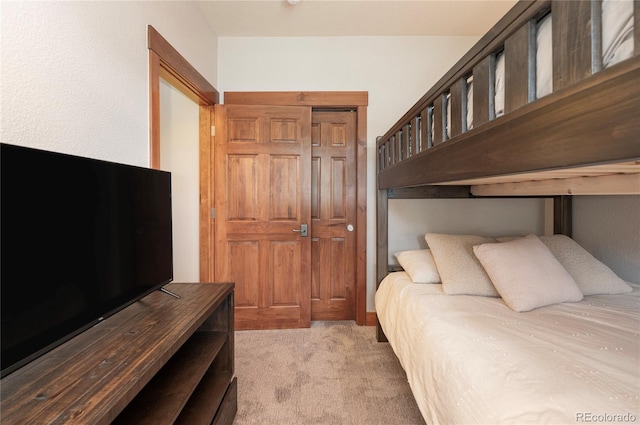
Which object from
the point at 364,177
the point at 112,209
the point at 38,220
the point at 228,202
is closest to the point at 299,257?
the point at 228,202

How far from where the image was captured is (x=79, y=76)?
1074 millimetres

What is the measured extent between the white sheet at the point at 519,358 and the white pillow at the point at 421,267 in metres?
0.23

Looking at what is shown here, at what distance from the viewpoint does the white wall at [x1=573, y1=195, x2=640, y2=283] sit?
69.5 inches

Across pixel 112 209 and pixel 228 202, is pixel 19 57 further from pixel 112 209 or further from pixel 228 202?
pixel 228 202

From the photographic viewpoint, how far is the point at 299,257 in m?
2.41

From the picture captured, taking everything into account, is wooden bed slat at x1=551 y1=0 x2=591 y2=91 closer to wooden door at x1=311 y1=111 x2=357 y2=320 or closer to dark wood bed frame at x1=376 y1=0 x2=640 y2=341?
dark wood bed frame at x1=376 y1=0 x2=640 y2=341

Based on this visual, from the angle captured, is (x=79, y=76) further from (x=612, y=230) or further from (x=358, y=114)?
(x=612, y=230)

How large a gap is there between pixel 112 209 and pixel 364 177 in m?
1.98

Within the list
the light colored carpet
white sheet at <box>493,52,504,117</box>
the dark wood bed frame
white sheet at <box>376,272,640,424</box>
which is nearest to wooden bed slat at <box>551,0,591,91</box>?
the dark wood bed frame

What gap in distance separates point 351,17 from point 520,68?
201cm

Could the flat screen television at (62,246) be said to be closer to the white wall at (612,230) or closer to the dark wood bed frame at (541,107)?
the dark wood bed frame at (541,107)

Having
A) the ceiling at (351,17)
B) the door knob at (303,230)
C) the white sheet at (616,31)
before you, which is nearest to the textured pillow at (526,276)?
the white sheet at (616,31)

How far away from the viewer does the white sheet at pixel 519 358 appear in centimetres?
74

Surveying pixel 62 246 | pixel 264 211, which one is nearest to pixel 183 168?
pixel 264 211
